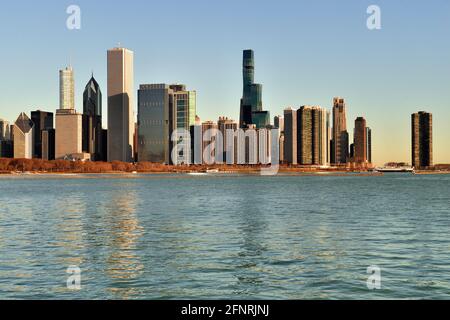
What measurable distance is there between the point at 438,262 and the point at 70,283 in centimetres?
2178

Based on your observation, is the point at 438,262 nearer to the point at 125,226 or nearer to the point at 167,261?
the point at 167,261

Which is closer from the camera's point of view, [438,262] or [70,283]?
[70,283]

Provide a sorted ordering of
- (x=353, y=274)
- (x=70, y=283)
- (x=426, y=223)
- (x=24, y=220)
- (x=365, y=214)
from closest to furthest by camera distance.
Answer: (x=70, y=283), (x=353, y=274), (x=426, y=223), (x=24, y=220), (x=365, y=214)

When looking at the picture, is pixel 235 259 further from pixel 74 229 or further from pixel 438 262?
pixel 74 229

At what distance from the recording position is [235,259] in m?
35.2

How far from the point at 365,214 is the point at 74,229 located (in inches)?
1465

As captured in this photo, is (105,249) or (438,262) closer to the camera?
(438,262)
